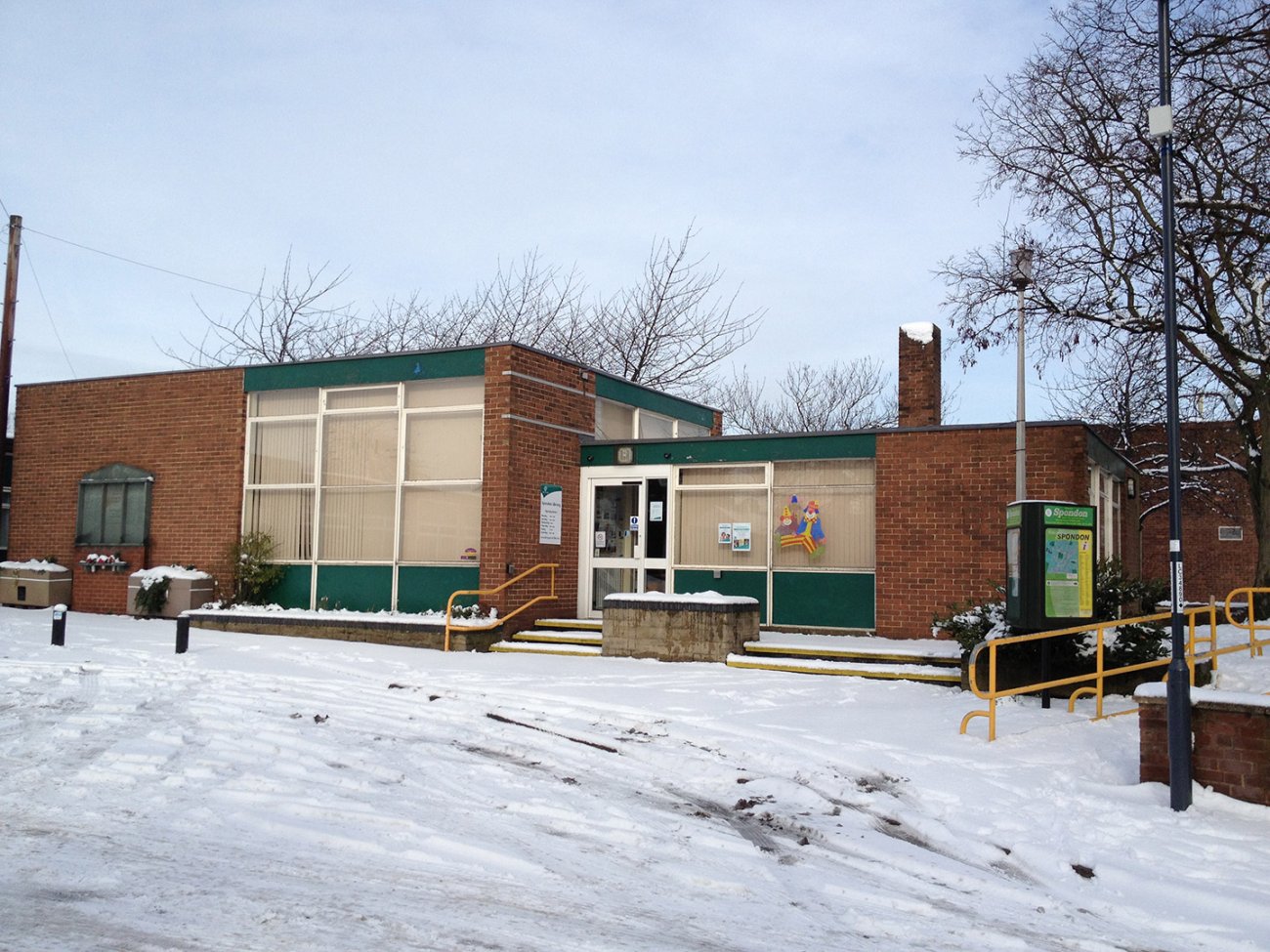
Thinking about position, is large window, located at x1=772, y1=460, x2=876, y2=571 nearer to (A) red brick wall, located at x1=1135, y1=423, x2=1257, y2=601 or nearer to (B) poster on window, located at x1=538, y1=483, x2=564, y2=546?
(B) poster on window, located at x1=538, y1=483, x2=564, y2=546

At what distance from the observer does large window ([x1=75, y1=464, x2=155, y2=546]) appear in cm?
1914

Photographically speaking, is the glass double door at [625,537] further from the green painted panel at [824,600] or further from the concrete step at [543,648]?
the green painted panel at [824,600]

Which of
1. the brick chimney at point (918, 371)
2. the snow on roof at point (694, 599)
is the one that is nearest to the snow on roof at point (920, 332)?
the brick chimney at point (918, 371)

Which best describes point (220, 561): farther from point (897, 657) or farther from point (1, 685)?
point (897, 657)

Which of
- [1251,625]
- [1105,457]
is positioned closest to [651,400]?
[1105,457]

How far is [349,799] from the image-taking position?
23.0 feet

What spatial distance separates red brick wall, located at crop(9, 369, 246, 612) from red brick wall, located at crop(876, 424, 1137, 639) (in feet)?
35.1

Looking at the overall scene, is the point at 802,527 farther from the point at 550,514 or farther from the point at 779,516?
the point at 550,514

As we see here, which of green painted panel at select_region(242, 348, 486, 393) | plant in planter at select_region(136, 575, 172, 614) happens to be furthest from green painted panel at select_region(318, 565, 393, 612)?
green painted panel at select_region(242, 348, 486, 393)

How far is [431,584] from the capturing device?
16516 millimetres

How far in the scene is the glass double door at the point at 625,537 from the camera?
1680cm

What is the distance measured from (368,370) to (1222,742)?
1324cm

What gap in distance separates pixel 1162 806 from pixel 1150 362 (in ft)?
42.9

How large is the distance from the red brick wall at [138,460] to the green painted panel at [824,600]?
9183 mm
